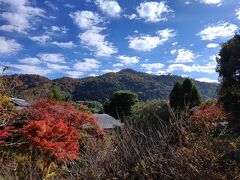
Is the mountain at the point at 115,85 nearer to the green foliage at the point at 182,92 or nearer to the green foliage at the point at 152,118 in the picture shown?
the green foliage at the point at 182,92

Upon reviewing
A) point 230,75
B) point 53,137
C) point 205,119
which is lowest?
point 53,137

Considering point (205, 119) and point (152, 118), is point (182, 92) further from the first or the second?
point (205, 119)

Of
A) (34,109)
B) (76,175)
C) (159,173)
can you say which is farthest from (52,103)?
(159,173)

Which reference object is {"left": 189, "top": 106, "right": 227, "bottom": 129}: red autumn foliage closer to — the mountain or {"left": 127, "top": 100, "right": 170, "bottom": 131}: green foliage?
{"left": 127, "top": 100, "right": 170, "bottom": 131}: green foliage

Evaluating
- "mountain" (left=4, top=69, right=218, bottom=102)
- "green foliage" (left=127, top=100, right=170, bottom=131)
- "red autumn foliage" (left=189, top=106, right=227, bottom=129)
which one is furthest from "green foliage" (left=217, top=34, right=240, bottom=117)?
"mountain" (left=4, top=69, right=218, bottom=102)

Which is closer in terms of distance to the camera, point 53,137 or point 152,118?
point 53,137

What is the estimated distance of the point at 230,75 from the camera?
21.6 meters

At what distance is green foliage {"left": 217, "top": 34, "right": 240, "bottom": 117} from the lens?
21.1 metres

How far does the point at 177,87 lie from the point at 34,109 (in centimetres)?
1764

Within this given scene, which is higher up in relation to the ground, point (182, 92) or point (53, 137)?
point (182, 92)

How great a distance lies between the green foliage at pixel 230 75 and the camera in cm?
2108

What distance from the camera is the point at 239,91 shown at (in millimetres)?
20688

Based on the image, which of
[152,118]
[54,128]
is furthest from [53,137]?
[152,118]

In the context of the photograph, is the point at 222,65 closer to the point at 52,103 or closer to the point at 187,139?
the point at 52,103
